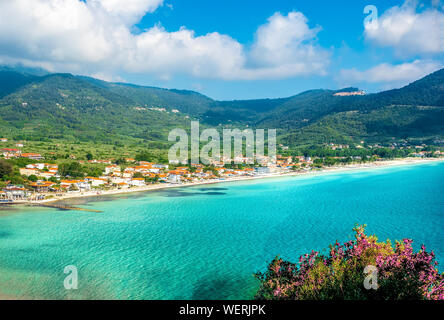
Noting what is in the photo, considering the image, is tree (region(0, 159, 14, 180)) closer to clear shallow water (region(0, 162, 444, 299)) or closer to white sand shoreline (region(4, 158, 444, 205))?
Result: white sand shoreline (region(4, 158, 444, 205))

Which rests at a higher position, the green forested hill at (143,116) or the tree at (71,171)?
the green forested hill at (143,116)

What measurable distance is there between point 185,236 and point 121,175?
25373 millimetres

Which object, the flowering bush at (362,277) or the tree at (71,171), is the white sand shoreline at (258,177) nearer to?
the tree at (71,171)

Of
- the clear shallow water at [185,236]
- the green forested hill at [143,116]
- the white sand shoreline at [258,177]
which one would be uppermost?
the green forested hill at [143,116]

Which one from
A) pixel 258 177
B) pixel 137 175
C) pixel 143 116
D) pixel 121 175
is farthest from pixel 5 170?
pixel 143 116

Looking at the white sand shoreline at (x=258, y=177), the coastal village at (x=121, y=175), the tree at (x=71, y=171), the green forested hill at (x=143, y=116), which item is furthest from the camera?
the green forested hill at (x=143, y=116)

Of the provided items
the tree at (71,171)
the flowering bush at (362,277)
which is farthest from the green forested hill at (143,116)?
the flowering bush at (362,277)

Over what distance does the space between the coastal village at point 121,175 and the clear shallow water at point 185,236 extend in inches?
207

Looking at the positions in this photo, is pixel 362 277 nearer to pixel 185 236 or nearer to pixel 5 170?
pixel 185 236

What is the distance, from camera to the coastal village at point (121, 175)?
32.1m

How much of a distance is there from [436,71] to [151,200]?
169 m

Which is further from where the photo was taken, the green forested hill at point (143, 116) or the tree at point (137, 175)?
the green forested hill at point (143, 116)

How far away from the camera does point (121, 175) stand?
136ft

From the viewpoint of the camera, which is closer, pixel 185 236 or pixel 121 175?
pixel 185 236
